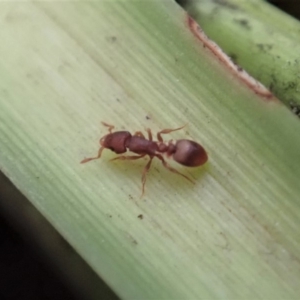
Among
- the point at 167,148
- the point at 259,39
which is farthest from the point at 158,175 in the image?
the point at 259,39

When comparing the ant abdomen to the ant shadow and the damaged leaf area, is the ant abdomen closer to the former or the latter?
the ant shadow

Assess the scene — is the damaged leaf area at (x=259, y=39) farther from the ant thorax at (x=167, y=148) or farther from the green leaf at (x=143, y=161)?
the ant thorax at (x=167, y=148)

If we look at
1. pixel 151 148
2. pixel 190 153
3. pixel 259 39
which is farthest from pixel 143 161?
pixel 259 39

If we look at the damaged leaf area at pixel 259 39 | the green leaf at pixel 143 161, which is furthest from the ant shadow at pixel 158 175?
the damaged leaf area at pixel 259 39

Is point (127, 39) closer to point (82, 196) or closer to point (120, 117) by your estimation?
point (120, 117)

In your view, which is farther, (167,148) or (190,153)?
(167,148)

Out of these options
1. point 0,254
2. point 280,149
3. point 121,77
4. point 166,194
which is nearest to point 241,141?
point 280,149

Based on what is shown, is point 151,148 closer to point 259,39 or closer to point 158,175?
point 158,175

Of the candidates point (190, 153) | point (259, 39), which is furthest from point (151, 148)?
point (259, 39)
